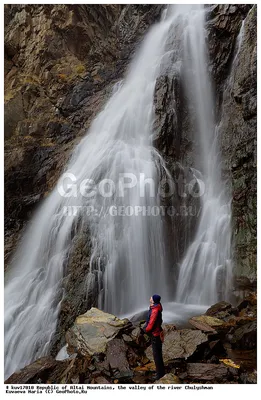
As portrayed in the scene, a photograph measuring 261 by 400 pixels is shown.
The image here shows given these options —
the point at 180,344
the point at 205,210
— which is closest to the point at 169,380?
the point at 180,344

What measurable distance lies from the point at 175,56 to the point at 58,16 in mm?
6258

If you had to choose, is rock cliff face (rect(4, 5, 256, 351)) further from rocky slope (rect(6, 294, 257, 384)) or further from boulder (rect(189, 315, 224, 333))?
boulder (rect(189, 315, 224, 333))

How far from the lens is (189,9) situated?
13102 millimetres

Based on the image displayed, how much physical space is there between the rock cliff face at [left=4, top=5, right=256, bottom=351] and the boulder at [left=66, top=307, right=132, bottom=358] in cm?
80

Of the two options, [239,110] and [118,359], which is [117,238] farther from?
[239,110]

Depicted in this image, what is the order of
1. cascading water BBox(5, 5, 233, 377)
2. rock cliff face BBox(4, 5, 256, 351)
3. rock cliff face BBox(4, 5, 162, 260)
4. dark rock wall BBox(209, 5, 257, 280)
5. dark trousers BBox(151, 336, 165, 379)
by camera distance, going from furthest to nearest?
rock cliff face BBox(4, 5, 162, 260) < rock cliff face BBox(4, 5, 256, 351) < dark rock wall BBox(209, 5, 257, 280) < cascading water BBox(5, 5, 233, 377) < dark trousers BBox(151, 336, 165, 379)

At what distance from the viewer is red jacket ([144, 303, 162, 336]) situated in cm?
465

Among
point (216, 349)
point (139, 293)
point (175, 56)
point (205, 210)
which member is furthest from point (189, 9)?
point (216, 349)

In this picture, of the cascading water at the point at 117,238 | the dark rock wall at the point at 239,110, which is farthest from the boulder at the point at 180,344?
the dark rock wall at the point at 239,110

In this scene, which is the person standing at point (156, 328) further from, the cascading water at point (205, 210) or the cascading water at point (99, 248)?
the cascading water at point (205, 210)

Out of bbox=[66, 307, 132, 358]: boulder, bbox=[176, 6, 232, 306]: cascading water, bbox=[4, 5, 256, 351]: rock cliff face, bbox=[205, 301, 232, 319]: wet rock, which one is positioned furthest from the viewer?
bbox=[4, 5, 256, 351]: rock cliff face

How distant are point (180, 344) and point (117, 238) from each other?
11.1 ft

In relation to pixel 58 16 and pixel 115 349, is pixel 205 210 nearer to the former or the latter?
pixel 115 349

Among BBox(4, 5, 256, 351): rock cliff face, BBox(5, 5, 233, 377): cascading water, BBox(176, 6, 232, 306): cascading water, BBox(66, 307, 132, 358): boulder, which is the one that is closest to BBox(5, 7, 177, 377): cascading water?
BBox(5, 5, 233, 377): cascading water
